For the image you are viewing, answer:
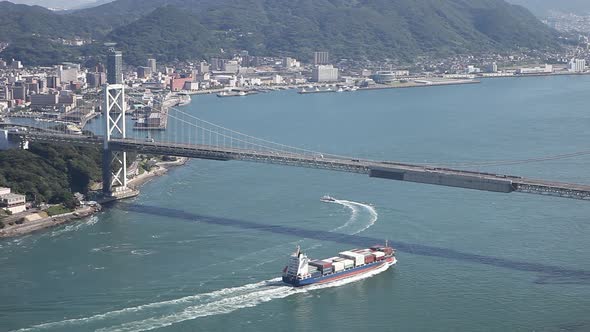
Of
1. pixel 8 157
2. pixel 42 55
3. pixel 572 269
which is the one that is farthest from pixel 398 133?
pixel 42 55

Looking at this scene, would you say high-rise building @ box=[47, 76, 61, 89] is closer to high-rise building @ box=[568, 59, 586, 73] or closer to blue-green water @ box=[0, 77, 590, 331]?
blue-green water @ box=[0, 77, 590, 331]

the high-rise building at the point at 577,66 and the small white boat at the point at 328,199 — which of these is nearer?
the small white boat at the point at 328,199

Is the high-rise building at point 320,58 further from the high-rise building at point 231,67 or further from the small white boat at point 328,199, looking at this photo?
the small white boat at point 328,199

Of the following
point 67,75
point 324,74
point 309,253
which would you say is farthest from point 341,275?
point 324,74

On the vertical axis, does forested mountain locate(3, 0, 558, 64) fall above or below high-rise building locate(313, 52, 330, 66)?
above

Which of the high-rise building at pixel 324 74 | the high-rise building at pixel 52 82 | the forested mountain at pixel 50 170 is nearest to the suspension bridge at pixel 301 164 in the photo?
the forested mountain at pixel 50 170

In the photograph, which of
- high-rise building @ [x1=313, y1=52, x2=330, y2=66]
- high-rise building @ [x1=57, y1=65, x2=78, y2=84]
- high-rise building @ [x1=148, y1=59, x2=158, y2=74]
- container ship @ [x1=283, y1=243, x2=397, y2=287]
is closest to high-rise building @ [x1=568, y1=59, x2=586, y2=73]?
high-rise building @ [x1=313, y1=52, x2=330, y2=66]
